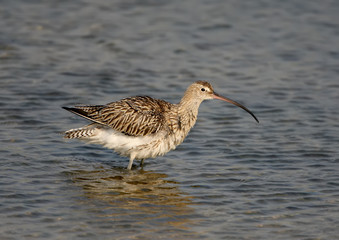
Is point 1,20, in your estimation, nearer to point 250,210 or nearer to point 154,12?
point 154,12

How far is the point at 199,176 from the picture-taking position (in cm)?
963

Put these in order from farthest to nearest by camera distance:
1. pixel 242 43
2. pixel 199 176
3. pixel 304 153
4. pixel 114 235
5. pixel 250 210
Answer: pixel 242 43
pixel 304 153
pixel 199 176
pixel 250 210
pixel 114 235

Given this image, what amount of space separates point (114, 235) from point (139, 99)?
3.10m

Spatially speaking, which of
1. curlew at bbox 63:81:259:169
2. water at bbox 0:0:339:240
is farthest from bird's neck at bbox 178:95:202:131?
water at bbox 0:0:339:240

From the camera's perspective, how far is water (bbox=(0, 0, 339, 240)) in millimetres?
8078

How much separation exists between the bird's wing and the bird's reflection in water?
0.69m

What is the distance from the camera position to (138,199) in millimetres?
Result: 8734

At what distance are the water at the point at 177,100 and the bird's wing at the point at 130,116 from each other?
2.27 ft

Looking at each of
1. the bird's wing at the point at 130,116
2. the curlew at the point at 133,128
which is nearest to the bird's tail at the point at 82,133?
the curlew at the point at 133,128

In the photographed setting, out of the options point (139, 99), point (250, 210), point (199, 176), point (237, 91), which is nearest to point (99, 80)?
point (237, 91)

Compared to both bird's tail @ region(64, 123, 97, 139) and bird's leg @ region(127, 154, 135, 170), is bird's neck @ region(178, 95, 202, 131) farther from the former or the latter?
bird's tail @ region(64, 123, 97, 139)

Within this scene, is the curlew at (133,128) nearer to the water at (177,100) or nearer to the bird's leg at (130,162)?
the bird's leg at (130,162)

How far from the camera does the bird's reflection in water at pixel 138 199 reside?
25.9 ft

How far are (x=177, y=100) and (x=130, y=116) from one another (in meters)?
3.17
